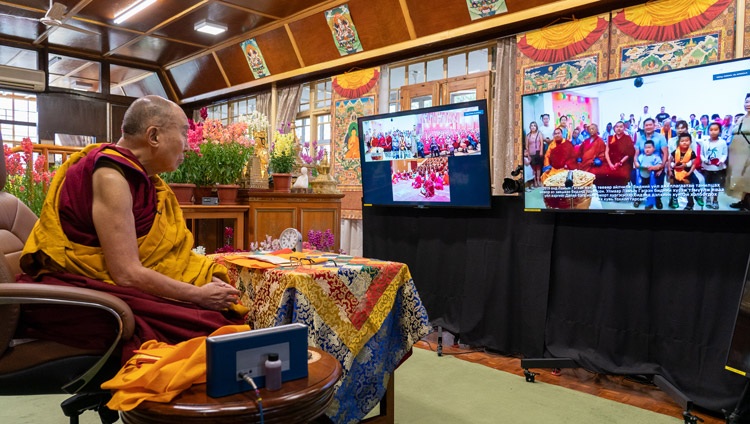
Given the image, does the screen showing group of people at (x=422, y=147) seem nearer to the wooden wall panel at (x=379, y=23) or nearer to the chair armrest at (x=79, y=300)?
the wooden wall panel at (x=379, y=23)

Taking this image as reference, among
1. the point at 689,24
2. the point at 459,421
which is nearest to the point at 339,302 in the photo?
the point at 459,421

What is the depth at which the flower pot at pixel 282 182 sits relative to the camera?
3.64m

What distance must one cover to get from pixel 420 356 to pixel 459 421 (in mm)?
1071

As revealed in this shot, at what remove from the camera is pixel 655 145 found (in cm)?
270

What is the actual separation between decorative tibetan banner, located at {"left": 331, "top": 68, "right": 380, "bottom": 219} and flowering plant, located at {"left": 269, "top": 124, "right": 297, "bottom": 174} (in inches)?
82.0

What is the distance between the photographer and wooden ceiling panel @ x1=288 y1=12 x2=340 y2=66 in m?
5.93

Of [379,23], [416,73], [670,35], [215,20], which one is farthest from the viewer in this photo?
[215,20]

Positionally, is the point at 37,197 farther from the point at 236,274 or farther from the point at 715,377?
the point at 715,377

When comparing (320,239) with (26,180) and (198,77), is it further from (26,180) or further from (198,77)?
(198,77)

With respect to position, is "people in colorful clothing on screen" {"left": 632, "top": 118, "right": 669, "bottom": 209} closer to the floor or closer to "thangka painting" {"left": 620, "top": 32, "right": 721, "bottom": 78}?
"thangka painting" {"left": 620, "top": 32, "right": 721, "bottom": 78}

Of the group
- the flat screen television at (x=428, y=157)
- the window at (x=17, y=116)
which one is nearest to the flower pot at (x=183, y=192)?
the flat screen television at (x=428, y=157)

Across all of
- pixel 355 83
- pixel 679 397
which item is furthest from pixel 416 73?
pixel 679 397

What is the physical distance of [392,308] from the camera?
6.45ft

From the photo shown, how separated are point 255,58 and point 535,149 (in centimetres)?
497
